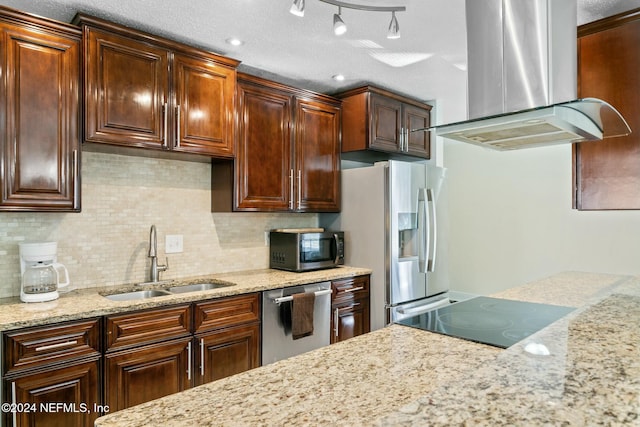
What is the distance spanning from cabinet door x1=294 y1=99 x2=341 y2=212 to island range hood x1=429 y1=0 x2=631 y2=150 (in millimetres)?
1784

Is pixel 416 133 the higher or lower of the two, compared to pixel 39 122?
higher

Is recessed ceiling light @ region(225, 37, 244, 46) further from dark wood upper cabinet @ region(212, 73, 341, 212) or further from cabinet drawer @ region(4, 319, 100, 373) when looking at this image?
cabinet drawer @ region(4, 319, 100, 373)

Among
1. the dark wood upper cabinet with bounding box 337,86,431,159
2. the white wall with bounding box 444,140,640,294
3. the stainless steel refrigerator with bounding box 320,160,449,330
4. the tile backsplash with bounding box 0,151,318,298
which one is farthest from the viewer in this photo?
the white wall with bounding box 444,140,640,294

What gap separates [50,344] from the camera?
184 centimetres

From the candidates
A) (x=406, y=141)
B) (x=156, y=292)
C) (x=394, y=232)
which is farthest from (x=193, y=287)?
(x=406, y=141)

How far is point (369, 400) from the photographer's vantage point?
37.5 inches

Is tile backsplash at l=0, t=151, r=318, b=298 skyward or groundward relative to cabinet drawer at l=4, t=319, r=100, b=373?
skyward

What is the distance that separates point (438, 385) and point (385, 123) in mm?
2869

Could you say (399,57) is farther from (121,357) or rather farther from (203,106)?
(121,357)

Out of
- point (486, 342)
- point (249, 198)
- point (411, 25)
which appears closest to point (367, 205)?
point (249, 198)

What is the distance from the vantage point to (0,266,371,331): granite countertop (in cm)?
184

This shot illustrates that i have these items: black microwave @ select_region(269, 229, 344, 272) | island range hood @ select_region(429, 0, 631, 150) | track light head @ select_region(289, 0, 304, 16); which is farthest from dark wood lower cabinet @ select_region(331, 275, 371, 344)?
track light head @ select_region(289, 0, 304, 16)

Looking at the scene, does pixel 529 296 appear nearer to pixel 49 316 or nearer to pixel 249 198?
pixel 249 198

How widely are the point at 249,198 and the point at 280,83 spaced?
0.98 m
